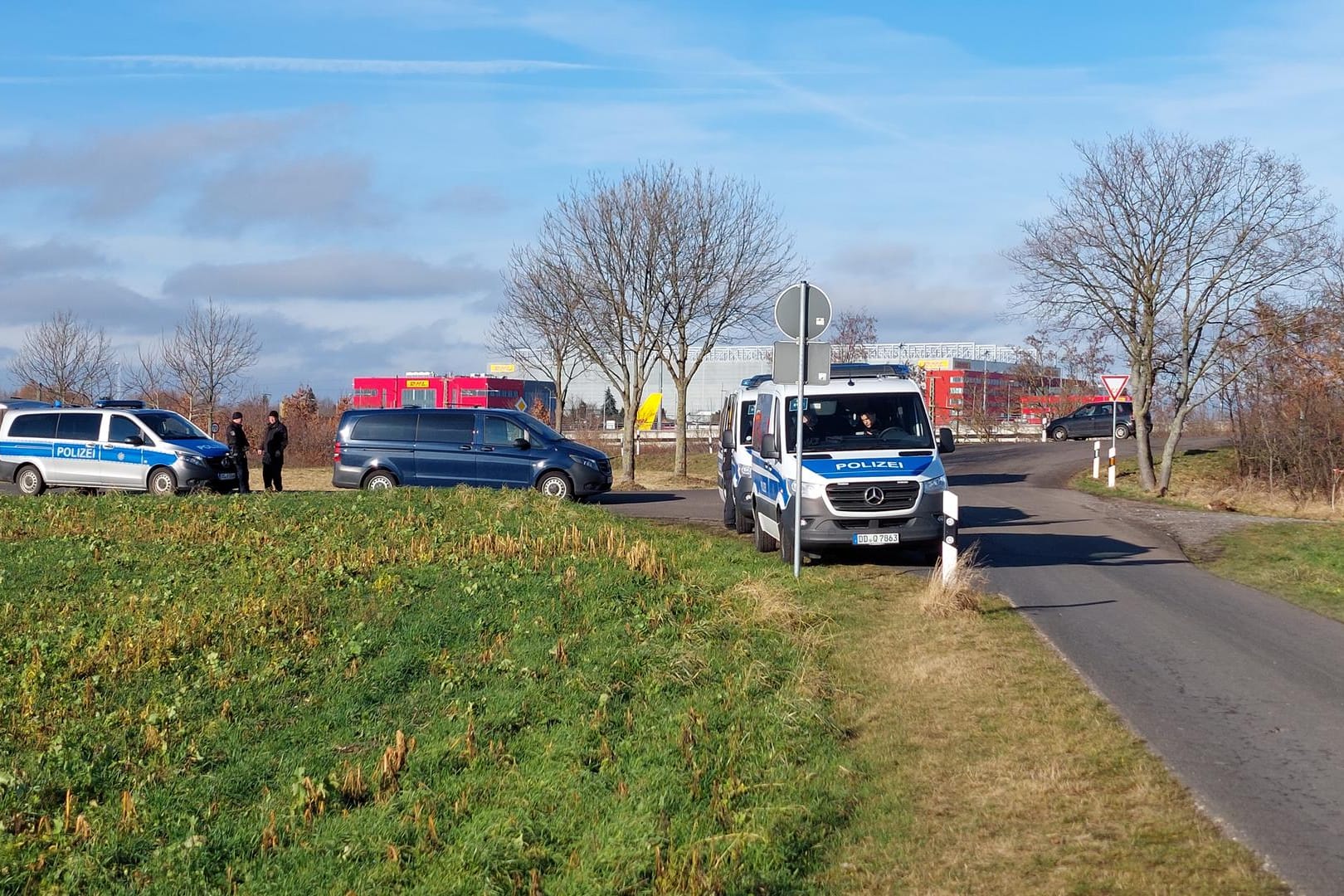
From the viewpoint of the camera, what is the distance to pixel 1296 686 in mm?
8516

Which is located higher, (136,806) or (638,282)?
(638,282)

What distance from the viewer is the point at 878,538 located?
13883mm

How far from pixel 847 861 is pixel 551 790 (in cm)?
163

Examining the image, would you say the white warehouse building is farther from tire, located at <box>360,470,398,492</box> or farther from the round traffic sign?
the round traffic sign

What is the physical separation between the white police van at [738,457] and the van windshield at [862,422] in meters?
2.46

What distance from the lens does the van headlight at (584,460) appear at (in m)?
23.9

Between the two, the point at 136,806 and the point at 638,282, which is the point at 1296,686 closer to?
the point at 136,806

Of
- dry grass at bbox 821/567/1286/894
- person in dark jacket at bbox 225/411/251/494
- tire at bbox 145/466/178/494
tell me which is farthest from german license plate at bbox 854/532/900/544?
tire at bbox 145/466/178/494

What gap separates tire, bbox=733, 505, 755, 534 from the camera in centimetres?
1831

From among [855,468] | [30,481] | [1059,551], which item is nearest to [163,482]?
[30,481]

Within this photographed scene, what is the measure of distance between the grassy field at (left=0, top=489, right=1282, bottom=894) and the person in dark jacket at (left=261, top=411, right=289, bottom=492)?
38.6 ft

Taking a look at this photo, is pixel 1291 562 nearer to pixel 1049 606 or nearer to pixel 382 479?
pixel 1049 606

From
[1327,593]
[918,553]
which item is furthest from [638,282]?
[1327,593]

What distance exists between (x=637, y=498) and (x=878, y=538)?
1409cm
